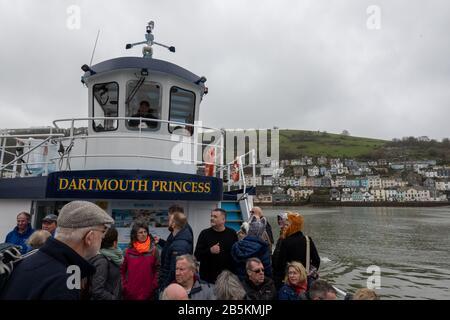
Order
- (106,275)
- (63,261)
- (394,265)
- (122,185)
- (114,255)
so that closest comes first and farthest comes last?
(63,261), (106,275), (114,255), (122,185), (394,265)

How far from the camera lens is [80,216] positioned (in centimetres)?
188

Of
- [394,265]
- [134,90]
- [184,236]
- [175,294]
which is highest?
[134,90]

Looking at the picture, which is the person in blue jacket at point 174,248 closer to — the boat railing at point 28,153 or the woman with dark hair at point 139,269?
the woman with dark hair at point 139,269

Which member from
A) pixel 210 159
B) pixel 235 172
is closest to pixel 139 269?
pixel 210 159

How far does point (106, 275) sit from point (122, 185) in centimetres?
305

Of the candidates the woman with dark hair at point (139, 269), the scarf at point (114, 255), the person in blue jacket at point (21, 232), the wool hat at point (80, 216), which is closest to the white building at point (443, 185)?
the woman with dark hair at point (139, 269)

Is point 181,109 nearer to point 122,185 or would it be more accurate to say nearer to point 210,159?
point 210,159

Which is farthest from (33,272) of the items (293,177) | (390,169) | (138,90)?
(390,169)

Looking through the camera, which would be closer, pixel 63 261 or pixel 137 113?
pixel 63 261

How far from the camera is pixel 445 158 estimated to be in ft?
579

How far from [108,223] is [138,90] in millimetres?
6567

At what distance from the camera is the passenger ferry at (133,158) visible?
243 inches

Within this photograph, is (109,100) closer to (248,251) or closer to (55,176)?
(55,176)

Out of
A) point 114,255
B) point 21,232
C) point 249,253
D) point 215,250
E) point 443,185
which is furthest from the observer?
point 443,185
